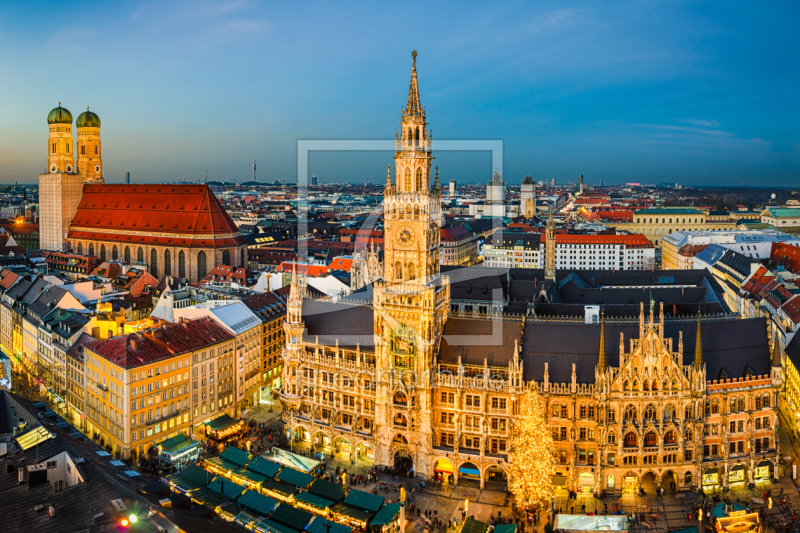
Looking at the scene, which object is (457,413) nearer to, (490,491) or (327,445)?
(490,491)

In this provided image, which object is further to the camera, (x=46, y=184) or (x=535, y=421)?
(x=46, y=184)

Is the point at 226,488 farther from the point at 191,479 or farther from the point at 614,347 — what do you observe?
the point at 614,347

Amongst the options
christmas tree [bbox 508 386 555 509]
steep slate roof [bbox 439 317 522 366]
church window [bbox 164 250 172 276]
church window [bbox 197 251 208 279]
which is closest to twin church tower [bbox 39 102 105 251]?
church window [bbox 164 250 172 276]

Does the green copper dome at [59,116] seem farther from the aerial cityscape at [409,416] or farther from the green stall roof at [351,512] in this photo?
the green stall roof at [351,512]

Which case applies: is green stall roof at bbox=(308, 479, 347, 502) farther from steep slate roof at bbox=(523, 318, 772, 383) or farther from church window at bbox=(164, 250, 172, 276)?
church window at bbox=(164, 250, 172, 276)

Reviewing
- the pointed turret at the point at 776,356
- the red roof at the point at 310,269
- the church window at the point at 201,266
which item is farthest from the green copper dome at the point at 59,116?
the pointed turret at the point at 776,356

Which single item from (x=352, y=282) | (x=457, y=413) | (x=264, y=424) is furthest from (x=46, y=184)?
(x=457, y=413)
